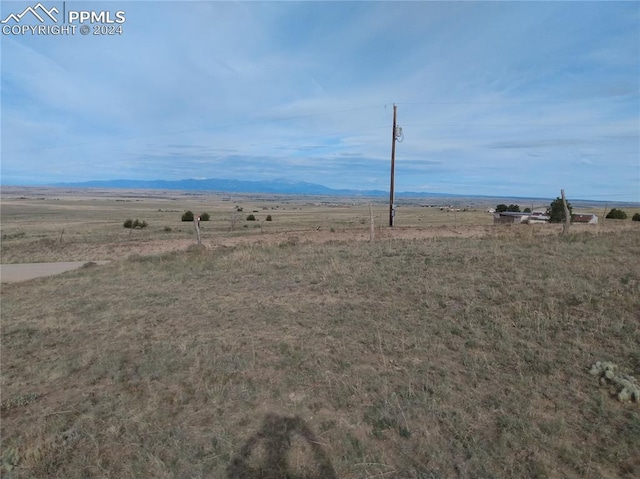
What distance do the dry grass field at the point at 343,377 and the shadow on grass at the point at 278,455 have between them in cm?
1

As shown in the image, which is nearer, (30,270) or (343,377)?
(343,377)

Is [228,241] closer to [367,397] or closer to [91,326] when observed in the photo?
[91,326]

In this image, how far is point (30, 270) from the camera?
15242 millimetres

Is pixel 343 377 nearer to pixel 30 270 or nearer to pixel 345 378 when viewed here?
pixel 345 378

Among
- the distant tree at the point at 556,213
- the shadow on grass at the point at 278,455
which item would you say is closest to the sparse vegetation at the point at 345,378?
the shadow on grass at the point at 278,455

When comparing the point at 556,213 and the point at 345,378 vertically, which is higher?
the point at 556,213

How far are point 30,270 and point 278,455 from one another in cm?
1602

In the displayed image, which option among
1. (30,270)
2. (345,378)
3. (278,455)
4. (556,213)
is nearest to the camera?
(278,455)

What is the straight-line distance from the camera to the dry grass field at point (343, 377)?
353cm

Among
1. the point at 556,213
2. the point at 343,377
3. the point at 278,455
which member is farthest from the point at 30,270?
the point at 556,213

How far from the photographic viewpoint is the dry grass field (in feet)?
11.6

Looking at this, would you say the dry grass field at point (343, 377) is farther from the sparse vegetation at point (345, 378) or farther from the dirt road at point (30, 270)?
the dirt road at point (30, 270)

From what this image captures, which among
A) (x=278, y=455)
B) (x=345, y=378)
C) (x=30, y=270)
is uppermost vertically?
(x=345, y=378)

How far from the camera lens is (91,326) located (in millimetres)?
7480
